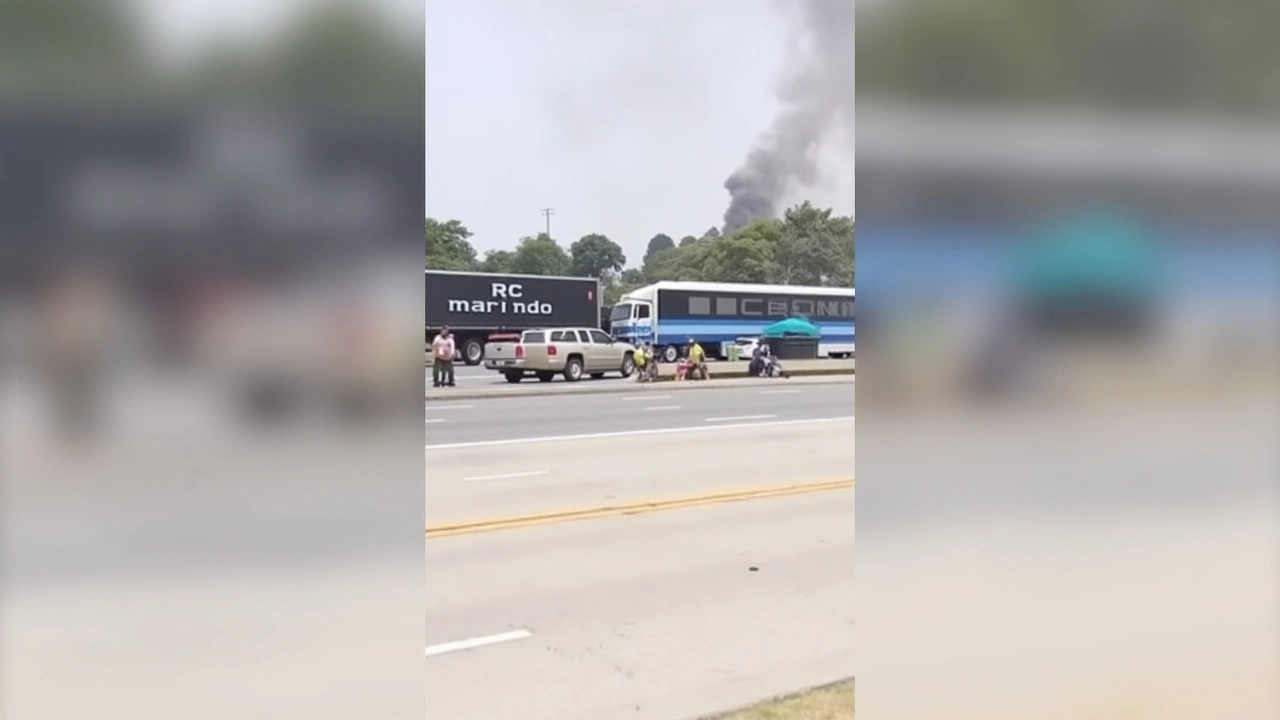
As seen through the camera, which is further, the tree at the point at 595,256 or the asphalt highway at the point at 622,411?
the tree at the point at 595,256

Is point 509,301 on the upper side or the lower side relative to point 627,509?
upper

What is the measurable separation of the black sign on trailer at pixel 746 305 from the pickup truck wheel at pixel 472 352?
7.47 metres

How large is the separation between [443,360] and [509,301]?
13960 millimetres

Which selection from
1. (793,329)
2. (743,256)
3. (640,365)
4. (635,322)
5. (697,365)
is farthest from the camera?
(743,256)

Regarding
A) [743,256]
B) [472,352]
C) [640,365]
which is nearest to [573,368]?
[640,365]

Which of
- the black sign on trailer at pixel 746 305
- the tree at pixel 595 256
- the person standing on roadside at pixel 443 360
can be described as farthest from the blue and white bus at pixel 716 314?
the tree at pixel 595 256

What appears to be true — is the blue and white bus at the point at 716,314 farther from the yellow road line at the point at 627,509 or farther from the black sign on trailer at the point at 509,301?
the yellow road line at the point at 627,509

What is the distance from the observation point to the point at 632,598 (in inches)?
232

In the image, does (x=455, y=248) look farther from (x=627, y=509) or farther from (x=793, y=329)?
(x=627, y=509)
